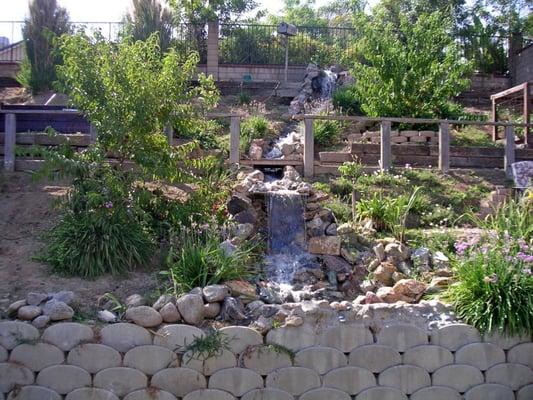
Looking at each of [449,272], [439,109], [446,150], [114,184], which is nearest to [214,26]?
[439,109]

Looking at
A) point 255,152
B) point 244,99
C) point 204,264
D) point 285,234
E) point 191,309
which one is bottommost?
point 191,309

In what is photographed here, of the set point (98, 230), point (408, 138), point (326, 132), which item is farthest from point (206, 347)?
point (408, 138)

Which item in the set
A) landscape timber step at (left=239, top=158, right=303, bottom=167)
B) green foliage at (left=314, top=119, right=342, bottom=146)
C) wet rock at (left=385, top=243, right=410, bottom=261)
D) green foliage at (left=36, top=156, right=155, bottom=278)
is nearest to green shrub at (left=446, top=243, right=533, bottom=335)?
wet rock at (left=385, top=243, right=410, bottom=261)

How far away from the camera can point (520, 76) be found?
57.1 ft

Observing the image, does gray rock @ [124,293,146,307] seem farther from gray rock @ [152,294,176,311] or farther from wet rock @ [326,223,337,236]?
wet rock @ [326,223,337,236]

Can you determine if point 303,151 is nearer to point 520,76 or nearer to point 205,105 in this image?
point 205,105

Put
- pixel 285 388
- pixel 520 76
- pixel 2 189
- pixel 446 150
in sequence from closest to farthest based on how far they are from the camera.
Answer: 1. pixel 285 388
2. pixel 2 189
3. pixel 446 150
4. pixel 520 76

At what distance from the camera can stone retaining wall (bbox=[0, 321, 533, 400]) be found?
5867 mm

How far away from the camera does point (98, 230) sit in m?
7.36

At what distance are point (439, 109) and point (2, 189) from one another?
8302 millimetres

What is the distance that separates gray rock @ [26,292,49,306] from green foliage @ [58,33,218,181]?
205 cm

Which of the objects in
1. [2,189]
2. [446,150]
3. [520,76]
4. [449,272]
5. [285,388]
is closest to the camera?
[285,388]

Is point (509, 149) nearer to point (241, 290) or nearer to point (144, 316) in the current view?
point (241, 290)

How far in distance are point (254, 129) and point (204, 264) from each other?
17.9ft
